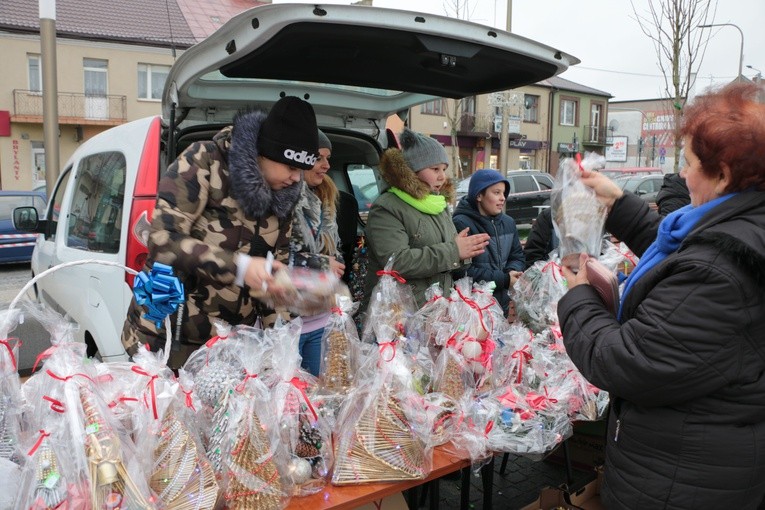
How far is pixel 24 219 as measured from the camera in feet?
13.5

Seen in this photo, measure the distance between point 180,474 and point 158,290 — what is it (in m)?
0.55

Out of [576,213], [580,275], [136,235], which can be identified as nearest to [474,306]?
[576,213]

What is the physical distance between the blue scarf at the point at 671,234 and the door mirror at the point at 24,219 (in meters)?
4.05

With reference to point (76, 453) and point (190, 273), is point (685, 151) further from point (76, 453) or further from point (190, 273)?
point (76, 453)

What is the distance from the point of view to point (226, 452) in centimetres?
171

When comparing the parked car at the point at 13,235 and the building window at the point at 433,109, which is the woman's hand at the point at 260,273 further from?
the building window at the point at 433,109

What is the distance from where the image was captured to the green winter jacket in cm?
318

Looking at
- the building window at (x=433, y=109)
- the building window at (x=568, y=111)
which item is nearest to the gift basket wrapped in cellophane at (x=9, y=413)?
the building window at (x=433, y=109)

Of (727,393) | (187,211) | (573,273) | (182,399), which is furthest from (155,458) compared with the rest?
(727,393)

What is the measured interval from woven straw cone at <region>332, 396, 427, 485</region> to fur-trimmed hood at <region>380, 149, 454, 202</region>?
158cm

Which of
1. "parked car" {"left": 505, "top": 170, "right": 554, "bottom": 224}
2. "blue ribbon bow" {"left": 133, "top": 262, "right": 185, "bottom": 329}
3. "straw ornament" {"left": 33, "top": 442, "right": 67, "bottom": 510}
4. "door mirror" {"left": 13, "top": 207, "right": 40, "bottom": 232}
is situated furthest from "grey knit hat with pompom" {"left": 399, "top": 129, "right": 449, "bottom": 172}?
"parked car" {"left": 505, "top": 170, "right": 554, "bottom": 224}

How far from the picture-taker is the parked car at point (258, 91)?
2.19 m

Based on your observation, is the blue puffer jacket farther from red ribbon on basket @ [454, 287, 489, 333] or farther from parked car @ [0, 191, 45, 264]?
parked car @ [0, 191, 45, 264]

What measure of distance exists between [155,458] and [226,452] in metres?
0.20
